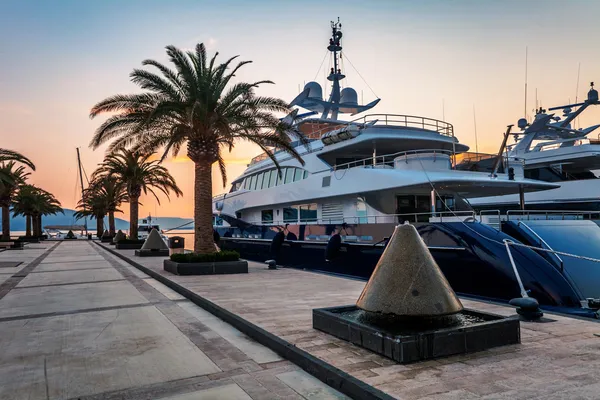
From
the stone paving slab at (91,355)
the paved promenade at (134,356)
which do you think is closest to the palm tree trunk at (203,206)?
the paved promenade at (134,356)

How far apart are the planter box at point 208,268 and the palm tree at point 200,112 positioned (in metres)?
1.19

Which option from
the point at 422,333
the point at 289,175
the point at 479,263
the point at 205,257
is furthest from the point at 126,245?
the point at 422,333

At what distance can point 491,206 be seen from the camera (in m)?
29.9

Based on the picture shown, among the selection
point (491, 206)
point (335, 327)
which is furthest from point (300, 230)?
point (491, 206)

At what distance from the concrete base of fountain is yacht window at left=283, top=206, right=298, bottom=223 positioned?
51.5ft

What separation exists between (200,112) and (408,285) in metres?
11.3

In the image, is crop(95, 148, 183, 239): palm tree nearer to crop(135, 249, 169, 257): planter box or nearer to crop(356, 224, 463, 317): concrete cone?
crop(135, 249, 169, 257): planter box

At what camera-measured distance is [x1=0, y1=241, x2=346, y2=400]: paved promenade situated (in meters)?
4.15

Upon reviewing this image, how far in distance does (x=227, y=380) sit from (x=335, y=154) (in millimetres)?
16379

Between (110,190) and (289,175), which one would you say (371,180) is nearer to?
(289,175)

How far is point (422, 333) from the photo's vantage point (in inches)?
183

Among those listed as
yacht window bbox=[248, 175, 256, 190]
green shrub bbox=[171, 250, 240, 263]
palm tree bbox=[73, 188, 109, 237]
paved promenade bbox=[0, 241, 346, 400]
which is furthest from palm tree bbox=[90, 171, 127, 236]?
paved promenade bbox=[0, 241, 346, 400]

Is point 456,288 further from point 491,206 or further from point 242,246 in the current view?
point 491,206

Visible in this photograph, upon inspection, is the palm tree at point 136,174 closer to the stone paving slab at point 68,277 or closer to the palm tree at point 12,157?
the palm tree at point 12,157
